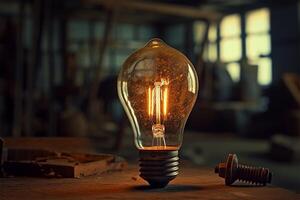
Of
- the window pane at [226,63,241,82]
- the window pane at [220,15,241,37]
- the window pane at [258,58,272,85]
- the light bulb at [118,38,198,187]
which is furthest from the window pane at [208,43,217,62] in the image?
the light bulb at [118,38,198,187]

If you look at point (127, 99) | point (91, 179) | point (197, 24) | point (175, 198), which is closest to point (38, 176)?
point (91, 179)

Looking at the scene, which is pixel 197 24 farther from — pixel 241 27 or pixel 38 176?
pixel 38 176

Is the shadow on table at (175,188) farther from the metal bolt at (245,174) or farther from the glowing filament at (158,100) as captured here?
the glowing filament at (158,100)

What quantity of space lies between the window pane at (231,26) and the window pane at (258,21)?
0.28 meters

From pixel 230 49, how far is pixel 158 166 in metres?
10.4

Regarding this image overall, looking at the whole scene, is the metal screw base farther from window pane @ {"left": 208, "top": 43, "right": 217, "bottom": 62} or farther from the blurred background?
window pane @ {"left": 208, "top": 43, "right": 217, "bottom": 62}

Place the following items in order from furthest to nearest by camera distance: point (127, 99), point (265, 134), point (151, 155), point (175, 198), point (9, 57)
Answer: point (265, 134) < point (9, 57) < point (127, 99) < point (151, 155) < point (175, 198)

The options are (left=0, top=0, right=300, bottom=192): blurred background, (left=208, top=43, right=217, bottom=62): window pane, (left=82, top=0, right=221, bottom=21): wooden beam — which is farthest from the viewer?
(left=208, top=43, right=217, bottom=62): window pane

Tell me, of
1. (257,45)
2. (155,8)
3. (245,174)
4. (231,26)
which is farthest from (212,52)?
(245,174)

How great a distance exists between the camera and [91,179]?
1.40 meters

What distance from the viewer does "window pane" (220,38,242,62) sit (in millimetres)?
11079

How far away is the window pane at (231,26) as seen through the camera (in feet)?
36.6

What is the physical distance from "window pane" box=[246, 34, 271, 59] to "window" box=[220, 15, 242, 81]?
28cm

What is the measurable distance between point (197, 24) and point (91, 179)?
11282 mm
